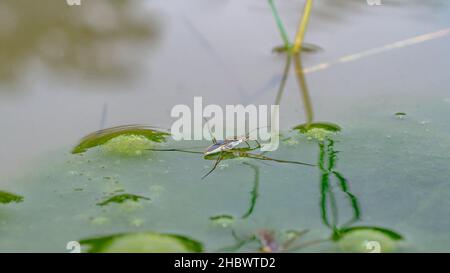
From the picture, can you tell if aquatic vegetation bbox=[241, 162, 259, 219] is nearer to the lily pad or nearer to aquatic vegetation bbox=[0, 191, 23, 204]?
the lily pad

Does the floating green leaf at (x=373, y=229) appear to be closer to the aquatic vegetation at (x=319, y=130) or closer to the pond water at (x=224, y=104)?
the pond water at (x=224, y=104)

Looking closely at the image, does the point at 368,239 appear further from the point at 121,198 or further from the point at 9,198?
the point at 9,198

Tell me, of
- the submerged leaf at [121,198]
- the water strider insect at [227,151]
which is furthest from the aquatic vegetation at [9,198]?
the water strider insect at [227,151]

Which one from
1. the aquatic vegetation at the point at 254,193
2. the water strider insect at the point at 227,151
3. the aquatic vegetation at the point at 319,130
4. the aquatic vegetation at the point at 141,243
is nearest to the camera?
the aquatic vegetation at the point at 141,243

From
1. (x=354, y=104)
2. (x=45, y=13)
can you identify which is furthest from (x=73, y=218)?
(x=45, y=13)

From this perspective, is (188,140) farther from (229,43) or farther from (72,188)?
(229,43)
